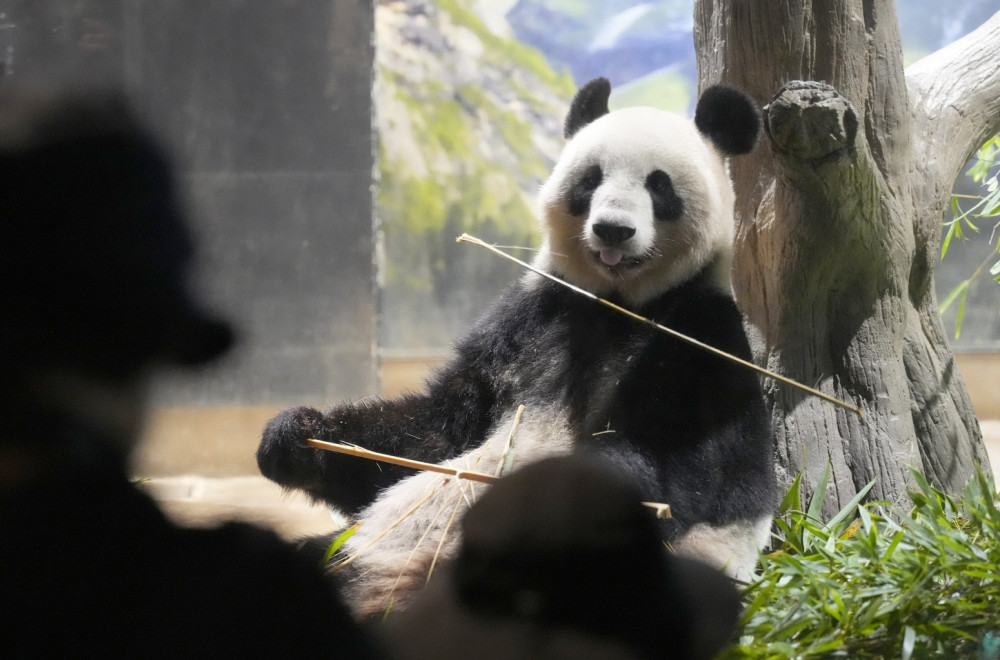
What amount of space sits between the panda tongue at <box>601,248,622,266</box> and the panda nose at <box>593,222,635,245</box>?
0.03 m

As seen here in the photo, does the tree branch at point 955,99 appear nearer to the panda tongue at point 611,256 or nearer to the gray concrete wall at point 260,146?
the panda tongue at point 611,256

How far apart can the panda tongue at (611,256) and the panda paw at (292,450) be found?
793 millimetres

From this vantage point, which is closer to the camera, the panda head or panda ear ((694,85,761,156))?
the panda head

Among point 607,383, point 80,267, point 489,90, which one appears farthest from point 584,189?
point 489,90

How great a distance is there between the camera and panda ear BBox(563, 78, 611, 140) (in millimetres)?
2166

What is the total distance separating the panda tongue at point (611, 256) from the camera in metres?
1.80

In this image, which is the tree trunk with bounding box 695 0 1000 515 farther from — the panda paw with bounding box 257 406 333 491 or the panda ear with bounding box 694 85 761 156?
the panda paw with bounding box 257 406 333 491

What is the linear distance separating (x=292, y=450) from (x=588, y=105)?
115cm

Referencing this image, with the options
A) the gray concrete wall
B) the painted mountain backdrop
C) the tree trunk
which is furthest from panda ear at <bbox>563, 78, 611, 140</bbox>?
the painted mountain backdrop

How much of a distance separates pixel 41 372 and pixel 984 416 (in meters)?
4.08

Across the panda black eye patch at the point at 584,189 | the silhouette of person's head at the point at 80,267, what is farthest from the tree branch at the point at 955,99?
the silhouette of person's head at the point at 80,267

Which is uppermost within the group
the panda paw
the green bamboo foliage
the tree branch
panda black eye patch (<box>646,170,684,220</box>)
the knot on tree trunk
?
the tree branch

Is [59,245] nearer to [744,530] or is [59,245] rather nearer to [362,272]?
[744,530]

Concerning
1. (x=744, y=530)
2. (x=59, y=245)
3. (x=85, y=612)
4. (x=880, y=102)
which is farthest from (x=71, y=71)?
(x=880, y=102)
